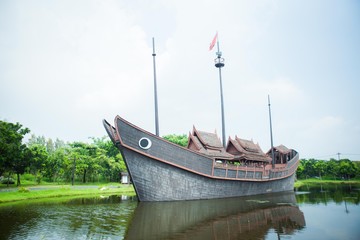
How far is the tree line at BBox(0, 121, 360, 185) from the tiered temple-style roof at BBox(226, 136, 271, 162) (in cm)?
1883

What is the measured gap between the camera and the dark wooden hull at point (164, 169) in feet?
44.1

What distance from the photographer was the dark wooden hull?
1343cm

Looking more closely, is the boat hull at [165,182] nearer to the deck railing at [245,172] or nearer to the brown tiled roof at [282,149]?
the deck railing at [245,172]

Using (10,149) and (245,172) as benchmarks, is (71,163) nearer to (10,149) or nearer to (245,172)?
(10,149)

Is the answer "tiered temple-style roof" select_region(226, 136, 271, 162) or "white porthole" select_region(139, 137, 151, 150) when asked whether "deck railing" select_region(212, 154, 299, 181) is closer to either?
"tiered temple-style roof" select_region(226, 136, 271, 162)

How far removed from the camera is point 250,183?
19.2 metres

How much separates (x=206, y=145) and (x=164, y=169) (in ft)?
15.0

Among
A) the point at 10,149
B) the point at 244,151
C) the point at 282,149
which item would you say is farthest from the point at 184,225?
the point at 282,149

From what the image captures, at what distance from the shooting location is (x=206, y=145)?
17359mm

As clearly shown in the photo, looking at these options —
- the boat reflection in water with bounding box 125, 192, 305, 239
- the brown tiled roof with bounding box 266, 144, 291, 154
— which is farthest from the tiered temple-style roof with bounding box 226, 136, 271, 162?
the boat reflection in water with bounding box 125, 192, 305, 239

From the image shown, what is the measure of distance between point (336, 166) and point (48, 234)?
181 ft

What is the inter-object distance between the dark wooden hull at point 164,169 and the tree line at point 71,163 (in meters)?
14.2

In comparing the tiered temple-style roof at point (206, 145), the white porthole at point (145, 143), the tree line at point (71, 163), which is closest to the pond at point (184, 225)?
the white porthole at point (145, 143)

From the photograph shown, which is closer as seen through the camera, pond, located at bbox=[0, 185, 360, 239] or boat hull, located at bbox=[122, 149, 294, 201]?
pond, located at bbox=[0, 185, 360, 239]
